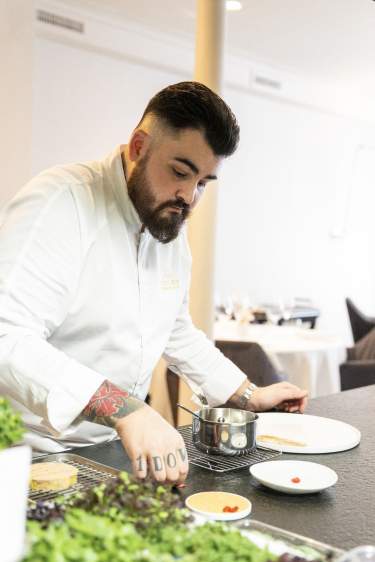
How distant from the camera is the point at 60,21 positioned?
5.66 m

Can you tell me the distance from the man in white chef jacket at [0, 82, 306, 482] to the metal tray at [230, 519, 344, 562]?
38 cm

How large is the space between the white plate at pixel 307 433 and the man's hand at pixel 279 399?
0.22 feet

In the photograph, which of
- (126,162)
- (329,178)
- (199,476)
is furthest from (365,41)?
(199,476)

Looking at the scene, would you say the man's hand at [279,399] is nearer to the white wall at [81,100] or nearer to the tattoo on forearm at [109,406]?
the tattoo on forearm at [109,406]

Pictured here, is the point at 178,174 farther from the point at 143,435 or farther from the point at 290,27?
the point at 290,27

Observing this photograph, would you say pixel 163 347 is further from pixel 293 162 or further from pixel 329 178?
pixel 329 178

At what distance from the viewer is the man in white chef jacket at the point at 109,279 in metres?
1.42

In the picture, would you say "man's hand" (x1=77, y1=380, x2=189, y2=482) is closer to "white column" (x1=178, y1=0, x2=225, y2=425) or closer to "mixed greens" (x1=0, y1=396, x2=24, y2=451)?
"mixed greens" (x1=0, y1=396, x2=24, y2=451)

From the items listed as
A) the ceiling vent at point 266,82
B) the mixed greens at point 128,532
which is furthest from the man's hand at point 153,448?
the ceiling vent at point 266,82

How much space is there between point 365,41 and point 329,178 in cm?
263

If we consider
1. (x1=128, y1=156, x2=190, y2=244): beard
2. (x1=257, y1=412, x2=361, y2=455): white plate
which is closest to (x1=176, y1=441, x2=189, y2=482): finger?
(x1=257, y1=412, x2=361, y2=455): white plate

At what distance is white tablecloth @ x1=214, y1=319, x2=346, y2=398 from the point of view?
448 centimetres

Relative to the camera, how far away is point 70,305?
1783mm

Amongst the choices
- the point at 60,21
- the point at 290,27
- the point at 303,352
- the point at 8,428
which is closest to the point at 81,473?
the point at 8,428
